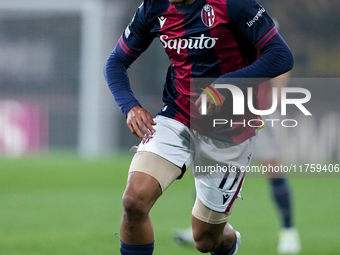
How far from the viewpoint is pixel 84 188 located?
41.3ft

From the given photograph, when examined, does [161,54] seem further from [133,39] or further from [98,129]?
[133,39]

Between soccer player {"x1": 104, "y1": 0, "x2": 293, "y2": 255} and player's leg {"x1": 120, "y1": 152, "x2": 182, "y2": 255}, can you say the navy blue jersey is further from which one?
player's leg {"x1": 120, "y1": 152, "x2": 182, "y2": 255}

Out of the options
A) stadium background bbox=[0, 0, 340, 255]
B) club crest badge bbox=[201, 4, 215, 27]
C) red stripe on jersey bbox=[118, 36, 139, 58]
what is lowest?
stadium background bbox=[0, 0, 340, 255]

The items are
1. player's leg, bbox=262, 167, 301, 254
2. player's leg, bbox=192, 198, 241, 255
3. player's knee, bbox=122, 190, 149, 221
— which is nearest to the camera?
player's knee, bbox=122, 190, 149, 221

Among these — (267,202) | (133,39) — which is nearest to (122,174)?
(267,202)

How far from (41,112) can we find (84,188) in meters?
6.28

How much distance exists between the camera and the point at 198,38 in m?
4.30

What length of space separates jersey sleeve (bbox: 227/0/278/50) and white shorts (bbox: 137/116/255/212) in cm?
67

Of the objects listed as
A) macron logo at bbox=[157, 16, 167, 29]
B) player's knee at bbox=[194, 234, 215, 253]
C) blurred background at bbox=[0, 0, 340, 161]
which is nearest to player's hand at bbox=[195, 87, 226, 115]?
macron logo at bbox=[157, 16, 167, 29]

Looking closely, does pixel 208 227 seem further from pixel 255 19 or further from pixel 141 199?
pixel 255 19

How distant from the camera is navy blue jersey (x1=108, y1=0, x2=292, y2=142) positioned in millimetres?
4184

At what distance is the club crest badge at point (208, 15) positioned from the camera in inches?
167

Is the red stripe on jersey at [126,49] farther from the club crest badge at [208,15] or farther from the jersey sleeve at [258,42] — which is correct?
the jersey sleeve at [258,42]

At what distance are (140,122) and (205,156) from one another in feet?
1.52
